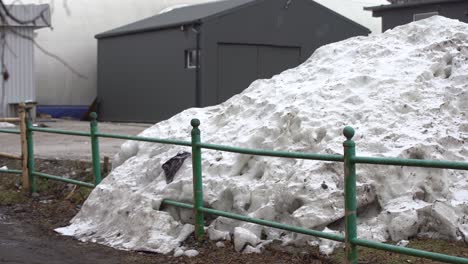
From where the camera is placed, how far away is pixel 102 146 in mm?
15633

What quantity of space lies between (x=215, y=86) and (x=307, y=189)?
595 inches

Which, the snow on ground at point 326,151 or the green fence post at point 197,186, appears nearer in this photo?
the snow on ground at point 326,151

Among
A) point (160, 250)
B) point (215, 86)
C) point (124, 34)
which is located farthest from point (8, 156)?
point (124, 34)

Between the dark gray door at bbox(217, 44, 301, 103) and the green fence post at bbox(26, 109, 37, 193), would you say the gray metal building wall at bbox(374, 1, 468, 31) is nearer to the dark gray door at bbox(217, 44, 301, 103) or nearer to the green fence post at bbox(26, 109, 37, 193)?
the dark gray door at bbox(217, 44, 301, 103)

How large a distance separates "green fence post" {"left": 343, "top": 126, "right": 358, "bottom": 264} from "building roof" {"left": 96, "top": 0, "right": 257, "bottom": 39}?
637 inches

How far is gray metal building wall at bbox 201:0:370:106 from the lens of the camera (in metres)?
21.6

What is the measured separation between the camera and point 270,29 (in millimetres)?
22703

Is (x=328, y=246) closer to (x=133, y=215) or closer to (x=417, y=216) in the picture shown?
(x=417, y=216)

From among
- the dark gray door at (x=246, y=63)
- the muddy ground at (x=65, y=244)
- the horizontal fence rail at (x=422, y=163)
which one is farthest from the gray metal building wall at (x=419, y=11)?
the horizontal fence rail at (x=422, y=163)

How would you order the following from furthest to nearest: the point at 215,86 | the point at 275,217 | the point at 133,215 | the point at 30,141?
the point at 215,86 → the point at 30,141 → the point at 133,215 → the point at 275,217

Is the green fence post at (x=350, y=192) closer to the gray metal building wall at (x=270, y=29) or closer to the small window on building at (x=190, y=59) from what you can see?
the gray metal building wall at (x=270, y=29)

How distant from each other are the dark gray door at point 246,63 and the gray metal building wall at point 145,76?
36.5 inches

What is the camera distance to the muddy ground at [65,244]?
20.7ft

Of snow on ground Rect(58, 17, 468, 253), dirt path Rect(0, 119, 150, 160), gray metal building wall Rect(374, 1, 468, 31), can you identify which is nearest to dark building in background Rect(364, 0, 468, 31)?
gray metal building wall Rect(374, 1, 468, 31)
